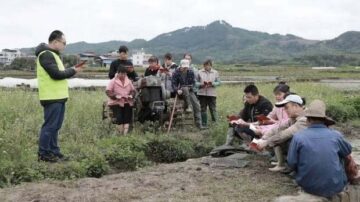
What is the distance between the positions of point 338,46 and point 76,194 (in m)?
178

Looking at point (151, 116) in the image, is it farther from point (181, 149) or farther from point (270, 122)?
point (270, 122)

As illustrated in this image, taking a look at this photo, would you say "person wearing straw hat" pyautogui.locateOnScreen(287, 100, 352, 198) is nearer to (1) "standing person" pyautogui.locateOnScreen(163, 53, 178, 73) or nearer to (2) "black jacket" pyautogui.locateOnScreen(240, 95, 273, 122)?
(2) "black jacket" pyautogui.locateOnScreen(240, 95, 273, 122)

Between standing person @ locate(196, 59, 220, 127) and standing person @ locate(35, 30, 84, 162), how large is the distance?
4.09 m

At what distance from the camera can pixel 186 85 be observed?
1005cm

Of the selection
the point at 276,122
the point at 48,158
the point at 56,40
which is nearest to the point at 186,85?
the point at 276,122

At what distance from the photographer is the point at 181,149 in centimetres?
829

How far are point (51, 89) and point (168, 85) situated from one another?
362 centimetres

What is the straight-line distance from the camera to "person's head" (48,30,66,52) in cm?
680

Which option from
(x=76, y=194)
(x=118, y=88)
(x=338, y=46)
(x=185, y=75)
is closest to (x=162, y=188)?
(x=76, y=194)

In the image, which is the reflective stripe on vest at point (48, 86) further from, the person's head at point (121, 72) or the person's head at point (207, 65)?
the person's head at point (207, 65)

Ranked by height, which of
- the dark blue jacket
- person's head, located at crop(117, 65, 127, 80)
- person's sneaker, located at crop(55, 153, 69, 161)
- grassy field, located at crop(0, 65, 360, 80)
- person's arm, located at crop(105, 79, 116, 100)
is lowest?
grassy field, located at crop(0, 65, 360, 80)

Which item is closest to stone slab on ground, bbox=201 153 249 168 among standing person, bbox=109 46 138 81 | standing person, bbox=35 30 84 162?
standing person, bbox=35 30 84 162

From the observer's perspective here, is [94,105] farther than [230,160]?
Yes

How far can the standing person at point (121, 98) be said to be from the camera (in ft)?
28.5
